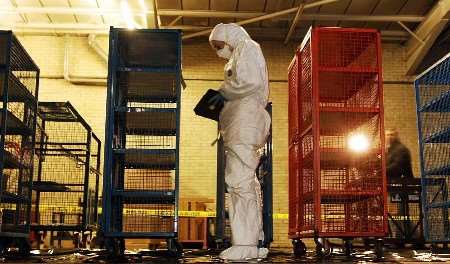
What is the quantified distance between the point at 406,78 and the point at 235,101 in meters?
10.6

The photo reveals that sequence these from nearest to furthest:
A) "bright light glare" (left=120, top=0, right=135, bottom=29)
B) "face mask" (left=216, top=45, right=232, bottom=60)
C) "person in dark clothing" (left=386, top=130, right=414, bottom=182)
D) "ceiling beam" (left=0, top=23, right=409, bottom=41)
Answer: "face mask" (left=216, top=45, right=232, bottom=60), "person in dark clothing" (left=386, top=130, right=414, bottom=182), "bright light glare" (left=120, top=0, right=135, bottom=29), "ceiling beam" (left=0, top=23, right=409, bottom=41)

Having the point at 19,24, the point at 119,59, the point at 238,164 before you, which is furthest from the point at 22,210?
the point at 19,24

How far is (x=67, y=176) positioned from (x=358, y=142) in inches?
321

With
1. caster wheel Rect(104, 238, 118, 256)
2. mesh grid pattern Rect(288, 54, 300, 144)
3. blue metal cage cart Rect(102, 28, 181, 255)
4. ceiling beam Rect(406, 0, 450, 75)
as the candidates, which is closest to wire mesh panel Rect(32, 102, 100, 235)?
blue metal cage cart Rect(102, 28, 181, 255)

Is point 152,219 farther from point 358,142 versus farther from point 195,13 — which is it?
point 195,13

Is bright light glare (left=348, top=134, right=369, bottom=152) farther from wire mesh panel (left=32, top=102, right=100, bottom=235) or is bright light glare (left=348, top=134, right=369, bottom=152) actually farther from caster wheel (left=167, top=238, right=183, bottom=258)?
wire mesh panel (left=32, top=102, right=100, bottom=235)

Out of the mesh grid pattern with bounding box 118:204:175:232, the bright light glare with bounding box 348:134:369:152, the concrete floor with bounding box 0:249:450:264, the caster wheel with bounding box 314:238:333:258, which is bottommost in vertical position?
the concrete floor with bounding box 0:249:450:264

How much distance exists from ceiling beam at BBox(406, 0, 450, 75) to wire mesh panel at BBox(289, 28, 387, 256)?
273 inches

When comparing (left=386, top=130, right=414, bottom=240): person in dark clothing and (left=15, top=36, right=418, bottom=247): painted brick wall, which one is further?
(left=15, top=36, right=418, bottom=247): painted brick wall

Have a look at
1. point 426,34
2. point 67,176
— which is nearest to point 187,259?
point 67,176

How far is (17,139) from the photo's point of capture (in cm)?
638

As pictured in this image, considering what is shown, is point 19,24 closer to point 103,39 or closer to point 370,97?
point 103,39

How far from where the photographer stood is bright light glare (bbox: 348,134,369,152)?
5816mm

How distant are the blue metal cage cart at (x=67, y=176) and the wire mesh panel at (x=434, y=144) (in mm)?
5191
